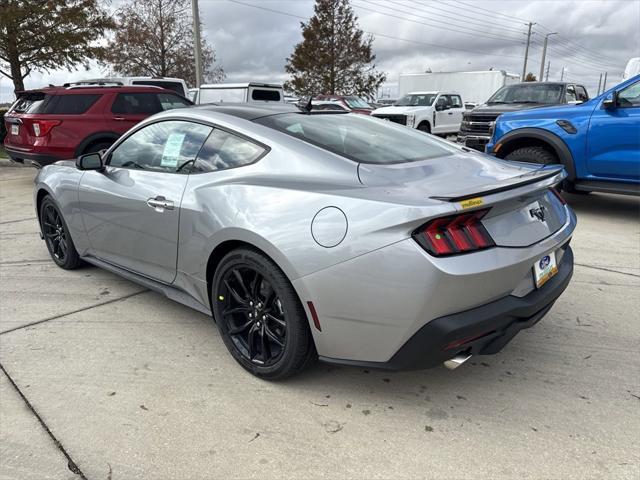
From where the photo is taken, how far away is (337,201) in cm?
230

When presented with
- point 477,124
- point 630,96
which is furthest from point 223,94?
point 630,96

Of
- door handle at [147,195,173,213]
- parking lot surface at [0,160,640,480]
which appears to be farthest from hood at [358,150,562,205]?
door handle at [147,195,173,213]

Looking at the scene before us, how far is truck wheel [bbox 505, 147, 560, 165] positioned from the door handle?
5255 mm

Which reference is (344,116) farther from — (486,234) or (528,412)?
(528,412)

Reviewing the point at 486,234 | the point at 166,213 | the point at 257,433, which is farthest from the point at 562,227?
the point at 166,213

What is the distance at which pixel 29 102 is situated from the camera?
8773 mm

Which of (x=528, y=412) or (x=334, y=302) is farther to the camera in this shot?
(x=528, y=412)

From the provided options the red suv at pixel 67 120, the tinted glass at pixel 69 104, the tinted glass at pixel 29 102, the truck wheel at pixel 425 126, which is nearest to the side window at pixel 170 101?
the red suv at pixel 67 120

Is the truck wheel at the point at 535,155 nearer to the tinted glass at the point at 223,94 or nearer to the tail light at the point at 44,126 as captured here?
the tail light at the point at 44,126

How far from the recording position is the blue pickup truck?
5.79 metres

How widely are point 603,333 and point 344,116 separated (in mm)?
2249

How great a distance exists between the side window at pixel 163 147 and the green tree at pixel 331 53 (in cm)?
2826

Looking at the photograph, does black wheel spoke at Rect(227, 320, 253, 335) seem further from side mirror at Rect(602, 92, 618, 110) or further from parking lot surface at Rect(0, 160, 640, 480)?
side mirror at Rect(602, 92, 618, 110)

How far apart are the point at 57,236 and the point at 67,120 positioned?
4475mm
